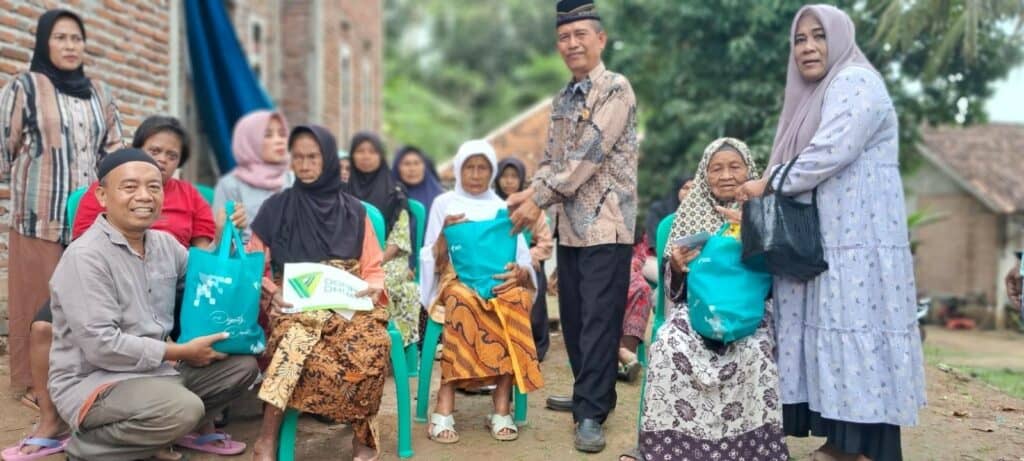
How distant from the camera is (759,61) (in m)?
9.34

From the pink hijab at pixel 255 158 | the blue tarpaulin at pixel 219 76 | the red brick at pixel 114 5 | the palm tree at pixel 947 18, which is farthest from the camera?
the blue tarpaulin at pixel 219 76

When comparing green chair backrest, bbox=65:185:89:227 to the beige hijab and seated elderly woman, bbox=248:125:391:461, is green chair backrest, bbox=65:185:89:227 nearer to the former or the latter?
seated elderly woman, bbox=248:125:391:461

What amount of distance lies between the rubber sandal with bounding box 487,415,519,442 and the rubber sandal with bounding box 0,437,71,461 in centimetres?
172

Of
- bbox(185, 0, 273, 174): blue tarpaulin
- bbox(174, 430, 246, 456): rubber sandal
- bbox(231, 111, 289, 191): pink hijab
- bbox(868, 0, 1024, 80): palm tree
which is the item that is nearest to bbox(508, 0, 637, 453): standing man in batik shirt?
bbox(174, 430, 246, 456): rubber sandal

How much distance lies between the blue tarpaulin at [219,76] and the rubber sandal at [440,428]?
207 inches

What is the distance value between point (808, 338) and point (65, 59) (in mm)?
3499

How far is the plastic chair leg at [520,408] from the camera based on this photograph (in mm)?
3871

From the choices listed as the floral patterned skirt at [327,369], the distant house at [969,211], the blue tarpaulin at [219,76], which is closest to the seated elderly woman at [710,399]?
the floral patterned skirt at [327,369]

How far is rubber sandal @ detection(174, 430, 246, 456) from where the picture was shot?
346cm

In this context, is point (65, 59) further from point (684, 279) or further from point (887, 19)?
point (887, 19)

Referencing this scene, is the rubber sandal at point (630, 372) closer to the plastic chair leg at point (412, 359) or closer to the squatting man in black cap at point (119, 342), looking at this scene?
the plastic chair leg at point (412, 359)

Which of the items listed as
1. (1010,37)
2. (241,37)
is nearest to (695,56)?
(1010,37)

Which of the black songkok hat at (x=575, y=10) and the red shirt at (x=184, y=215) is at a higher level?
the black songkok hat at (x=575, y=10)

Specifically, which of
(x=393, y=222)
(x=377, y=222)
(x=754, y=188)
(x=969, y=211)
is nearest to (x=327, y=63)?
(x=393, y=222)
